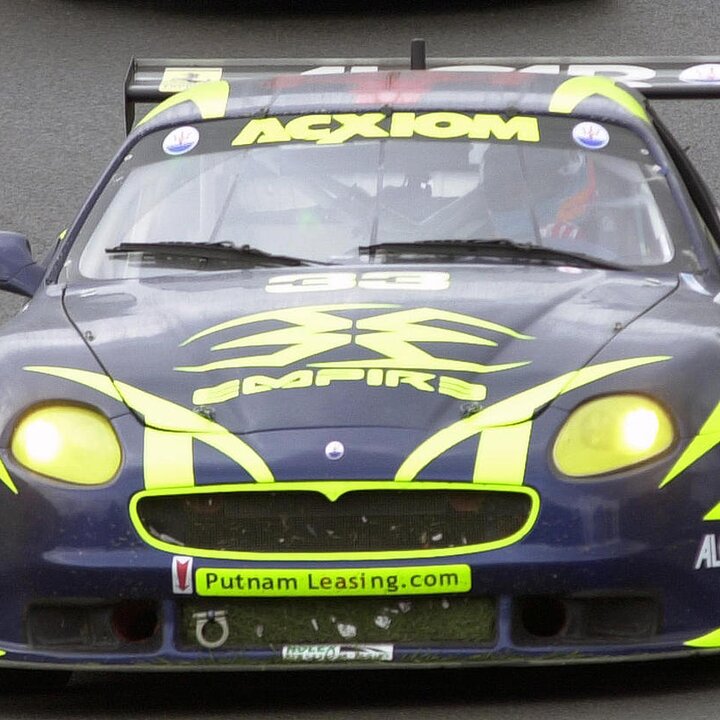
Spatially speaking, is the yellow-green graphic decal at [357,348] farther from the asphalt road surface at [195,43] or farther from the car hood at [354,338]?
the asphalt road surface at [195,43]

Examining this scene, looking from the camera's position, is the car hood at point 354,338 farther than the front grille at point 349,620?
Yes

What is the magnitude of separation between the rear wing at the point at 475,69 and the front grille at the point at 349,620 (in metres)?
3.47

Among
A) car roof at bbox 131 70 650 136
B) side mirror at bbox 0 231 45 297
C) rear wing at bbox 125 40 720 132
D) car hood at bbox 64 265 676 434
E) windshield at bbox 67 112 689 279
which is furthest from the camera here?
rear wing at bbox 125 40 720 132

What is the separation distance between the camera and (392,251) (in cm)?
600

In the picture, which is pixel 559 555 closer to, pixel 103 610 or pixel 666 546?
pixel 666 546

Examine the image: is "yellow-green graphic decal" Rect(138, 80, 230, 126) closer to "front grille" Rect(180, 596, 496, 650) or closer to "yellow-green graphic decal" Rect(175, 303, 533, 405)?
"yellow-green graphic decal" Rect(175, 303, 533, 405)

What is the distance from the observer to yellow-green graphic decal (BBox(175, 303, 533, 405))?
497 centimetres

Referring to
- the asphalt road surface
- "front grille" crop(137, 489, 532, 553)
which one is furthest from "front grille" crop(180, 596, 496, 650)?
the asphalt road surface

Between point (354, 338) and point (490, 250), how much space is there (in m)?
0.92

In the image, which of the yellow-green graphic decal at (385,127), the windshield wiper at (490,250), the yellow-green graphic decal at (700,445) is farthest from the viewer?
the yellow-green graphic decal at (385,127)

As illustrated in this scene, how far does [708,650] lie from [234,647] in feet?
3.20

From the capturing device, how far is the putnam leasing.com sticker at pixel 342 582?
184 inches

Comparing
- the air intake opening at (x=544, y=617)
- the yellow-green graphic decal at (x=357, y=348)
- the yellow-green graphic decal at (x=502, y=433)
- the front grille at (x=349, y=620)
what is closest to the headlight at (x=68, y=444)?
the yellow-green graphic decal at (x=357, y=348)

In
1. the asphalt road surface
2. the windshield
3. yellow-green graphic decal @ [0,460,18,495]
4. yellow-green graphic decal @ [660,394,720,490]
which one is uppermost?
the asphalt road surface
